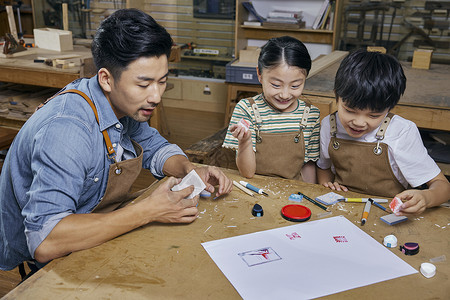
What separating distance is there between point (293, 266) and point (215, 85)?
465 centimetres

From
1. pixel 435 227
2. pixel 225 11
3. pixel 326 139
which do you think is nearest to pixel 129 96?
pixel 326 139

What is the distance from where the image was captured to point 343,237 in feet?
4.15

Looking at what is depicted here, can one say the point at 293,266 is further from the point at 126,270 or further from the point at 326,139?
the point at 326,139

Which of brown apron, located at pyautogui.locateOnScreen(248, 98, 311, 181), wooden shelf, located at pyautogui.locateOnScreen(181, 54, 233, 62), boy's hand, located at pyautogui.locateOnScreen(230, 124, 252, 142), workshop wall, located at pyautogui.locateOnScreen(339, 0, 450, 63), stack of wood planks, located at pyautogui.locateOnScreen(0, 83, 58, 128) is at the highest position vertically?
workshop wall, located at pyautogui.locateOnScreen(339, 0, 450, 63)

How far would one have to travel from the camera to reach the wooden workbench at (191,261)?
102 centimetres

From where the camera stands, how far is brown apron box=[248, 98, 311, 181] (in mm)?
1985

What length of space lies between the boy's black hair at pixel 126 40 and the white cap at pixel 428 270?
3.25ft

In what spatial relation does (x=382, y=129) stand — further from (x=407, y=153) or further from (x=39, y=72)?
(x=39, y=72)

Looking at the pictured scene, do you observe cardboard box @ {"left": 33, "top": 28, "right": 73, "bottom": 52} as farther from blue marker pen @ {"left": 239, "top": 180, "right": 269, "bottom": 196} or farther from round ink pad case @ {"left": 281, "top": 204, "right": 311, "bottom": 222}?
round ink pad case @ {"left": 281, "top": 204, "right": 311, "bottom": 222}

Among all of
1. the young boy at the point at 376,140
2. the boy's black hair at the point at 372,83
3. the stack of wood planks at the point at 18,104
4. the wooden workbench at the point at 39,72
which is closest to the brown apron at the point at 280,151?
the young boy at the point at 376,140

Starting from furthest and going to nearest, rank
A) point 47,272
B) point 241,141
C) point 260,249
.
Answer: point 241,141 → point 260,249 → point 47,272

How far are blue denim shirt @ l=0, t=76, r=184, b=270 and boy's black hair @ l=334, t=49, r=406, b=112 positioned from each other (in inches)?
32.8

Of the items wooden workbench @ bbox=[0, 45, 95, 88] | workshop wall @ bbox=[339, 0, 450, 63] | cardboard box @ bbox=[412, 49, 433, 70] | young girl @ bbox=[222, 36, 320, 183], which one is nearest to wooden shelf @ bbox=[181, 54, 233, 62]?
workshop wall @ bbox=[339, 0, 450, 63]

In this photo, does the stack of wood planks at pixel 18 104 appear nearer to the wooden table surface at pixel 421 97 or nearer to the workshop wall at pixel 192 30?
the workshop wall at pixel 192 30
